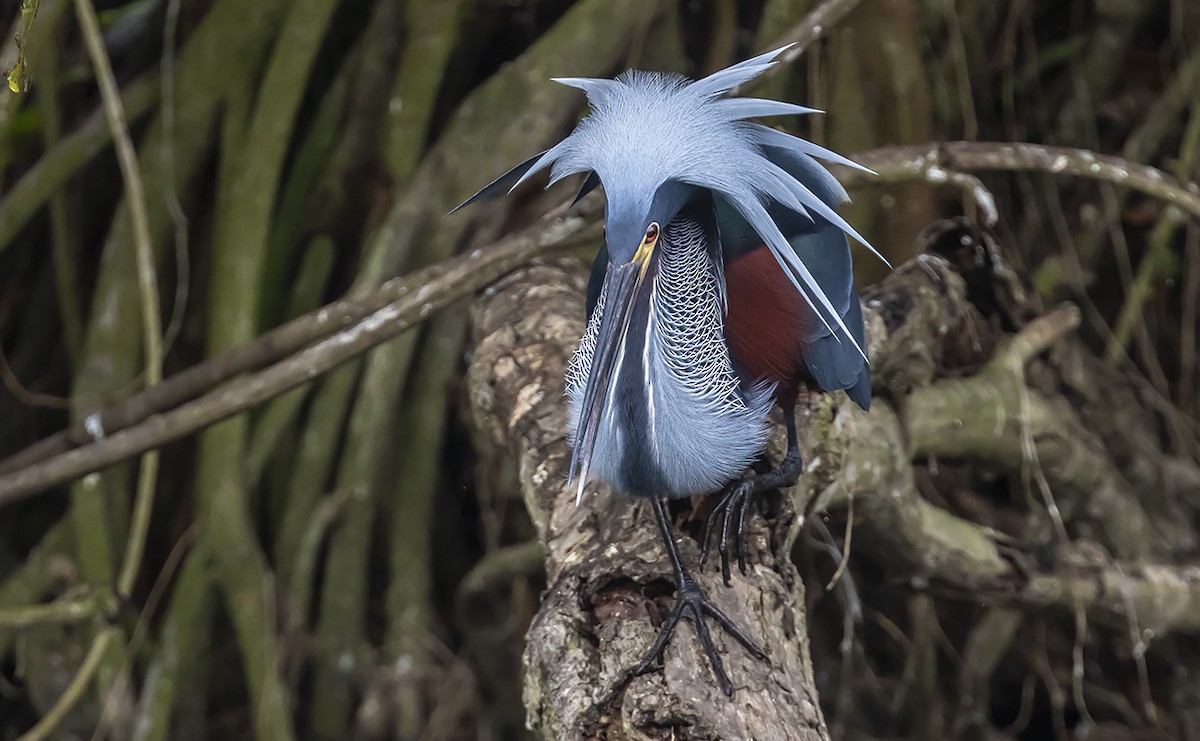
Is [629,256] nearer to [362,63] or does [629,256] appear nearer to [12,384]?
[362,63]

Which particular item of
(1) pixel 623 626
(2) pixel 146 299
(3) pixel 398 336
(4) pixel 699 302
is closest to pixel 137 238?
(2) pixel 146 299

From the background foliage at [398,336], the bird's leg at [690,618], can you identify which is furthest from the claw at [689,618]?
the background foliage at [398,336]

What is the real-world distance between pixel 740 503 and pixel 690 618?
0.52 ft

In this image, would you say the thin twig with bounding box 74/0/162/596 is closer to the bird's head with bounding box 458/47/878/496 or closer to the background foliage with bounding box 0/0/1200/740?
the background foliage with bounding box 0/0/1200/740

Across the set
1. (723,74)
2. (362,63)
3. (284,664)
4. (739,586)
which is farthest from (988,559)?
(362,63)

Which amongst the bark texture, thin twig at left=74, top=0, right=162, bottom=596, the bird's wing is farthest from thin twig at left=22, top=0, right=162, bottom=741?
the bird's wing

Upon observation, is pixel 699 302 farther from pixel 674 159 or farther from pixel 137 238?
pixel 137 238

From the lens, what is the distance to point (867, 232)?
5.77 feet

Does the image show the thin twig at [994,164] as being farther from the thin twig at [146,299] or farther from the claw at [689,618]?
the thin twig at [146,299]

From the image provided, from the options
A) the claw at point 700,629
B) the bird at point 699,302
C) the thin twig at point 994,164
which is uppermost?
the thin twig at point 994,164

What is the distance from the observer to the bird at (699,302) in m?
0.87

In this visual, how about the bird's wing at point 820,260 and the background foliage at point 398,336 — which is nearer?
the bird's wing at point 820,260

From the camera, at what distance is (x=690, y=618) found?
34.9 inches

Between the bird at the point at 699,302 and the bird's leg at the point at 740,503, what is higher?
the bird at the point at 699,302
